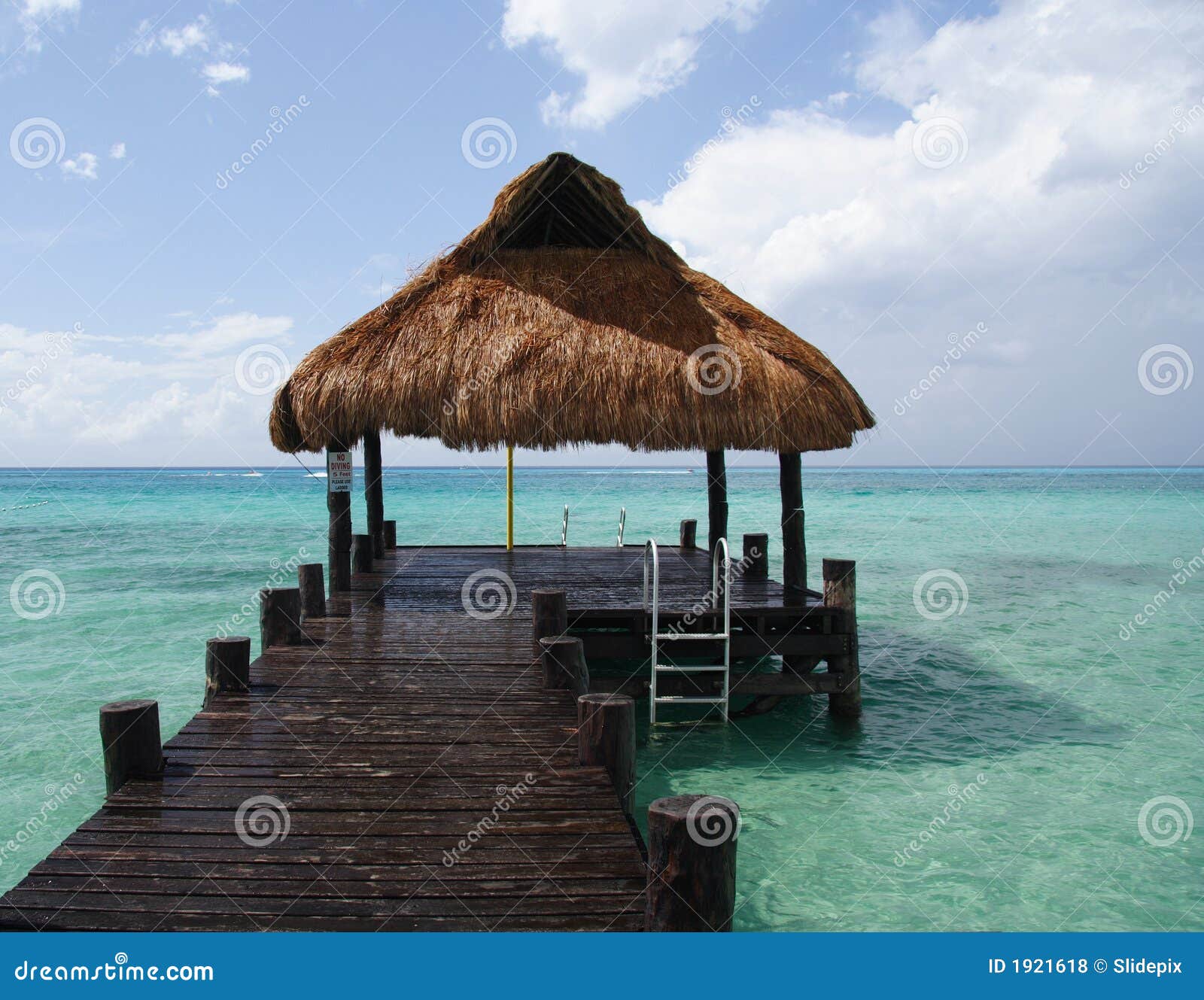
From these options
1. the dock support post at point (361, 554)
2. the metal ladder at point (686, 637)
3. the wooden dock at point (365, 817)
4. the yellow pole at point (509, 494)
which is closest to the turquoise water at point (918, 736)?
the metal ladder at point (686, 637)

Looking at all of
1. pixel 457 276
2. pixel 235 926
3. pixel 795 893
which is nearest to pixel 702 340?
pixel 457 276

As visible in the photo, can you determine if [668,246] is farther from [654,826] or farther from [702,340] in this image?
[654,826]

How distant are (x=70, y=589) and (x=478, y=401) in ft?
46.7

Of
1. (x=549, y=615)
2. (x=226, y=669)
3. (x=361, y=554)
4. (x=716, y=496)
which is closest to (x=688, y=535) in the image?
(x=716, y=496)

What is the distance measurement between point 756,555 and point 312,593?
5.46 metres

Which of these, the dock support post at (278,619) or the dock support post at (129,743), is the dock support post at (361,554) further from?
the dock support post at (129,743)

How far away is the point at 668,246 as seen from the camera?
382 inches

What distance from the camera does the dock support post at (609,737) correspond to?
4.21m

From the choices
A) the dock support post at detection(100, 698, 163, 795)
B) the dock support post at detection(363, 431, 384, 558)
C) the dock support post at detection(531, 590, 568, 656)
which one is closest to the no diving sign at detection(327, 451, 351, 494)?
the dock support post at detection(363, 431, 384, 558)

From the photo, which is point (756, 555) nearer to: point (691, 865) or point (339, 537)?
point (339, 537)

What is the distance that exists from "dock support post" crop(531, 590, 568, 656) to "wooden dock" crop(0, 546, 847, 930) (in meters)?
0.22

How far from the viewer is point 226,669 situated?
17.5ft

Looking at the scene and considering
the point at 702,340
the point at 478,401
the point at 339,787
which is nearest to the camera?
the point at 339,787

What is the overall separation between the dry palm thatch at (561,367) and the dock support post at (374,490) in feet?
5.45
